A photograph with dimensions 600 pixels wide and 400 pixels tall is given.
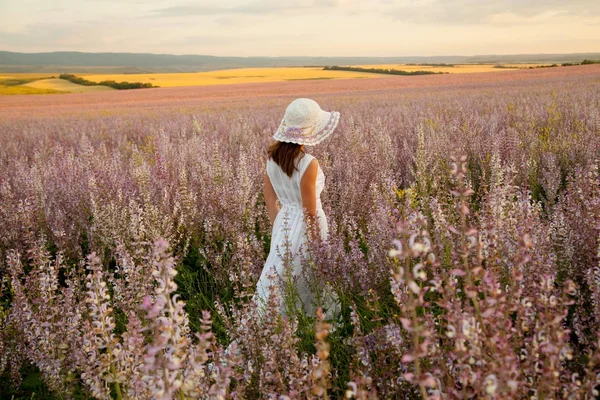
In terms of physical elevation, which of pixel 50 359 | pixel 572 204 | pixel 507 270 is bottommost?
pixel 50 359

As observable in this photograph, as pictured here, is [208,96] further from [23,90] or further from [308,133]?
[308,133]

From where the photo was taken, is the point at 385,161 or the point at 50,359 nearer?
the point at 50,359

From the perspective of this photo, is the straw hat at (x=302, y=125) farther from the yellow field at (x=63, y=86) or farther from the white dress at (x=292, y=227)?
the yellow field at (x=63, y=86)

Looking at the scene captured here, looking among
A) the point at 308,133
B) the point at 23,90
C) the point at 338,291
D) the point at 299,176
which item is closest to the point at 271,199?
the point at 299,176

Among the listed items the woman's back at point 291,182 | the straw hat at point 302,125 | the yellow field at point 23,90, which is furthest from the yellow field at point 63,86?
the straw hat at point 302,125

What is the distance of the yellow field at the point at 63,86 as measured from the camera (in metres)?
48.4

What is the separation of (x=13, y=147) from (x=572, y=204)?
985cm

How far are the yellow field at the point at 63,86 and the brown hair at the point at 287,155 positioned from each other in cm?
4947

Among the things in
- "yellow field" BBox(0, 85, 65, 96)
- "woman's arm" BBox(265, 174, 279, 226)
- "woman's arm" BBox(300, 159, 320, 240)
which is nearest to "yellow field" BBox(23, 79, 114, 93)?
"yellow field" BBox(0, 85, 65, 96)

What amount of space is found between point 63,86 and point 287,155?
55317 mm

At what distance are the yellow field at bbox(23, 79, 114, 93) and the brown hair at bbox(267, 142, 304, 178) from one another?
49.5 metres

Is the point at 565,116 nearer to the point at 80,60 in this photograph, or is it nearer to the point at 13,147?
the point at 13,147

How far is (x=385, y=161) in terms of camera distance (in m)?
5.90

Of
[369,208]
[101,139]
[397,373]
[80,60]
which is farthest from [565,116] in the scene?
[80,60]
